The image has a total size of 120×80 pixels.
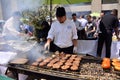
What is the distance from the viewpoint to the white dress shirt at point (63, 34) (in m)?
4.53

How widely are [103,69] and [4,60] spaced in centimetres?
174

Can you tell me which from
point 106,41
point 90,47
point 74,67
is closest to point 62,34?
point 74,67

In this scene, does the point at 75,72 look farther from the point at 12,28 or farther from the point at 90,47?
the point at 90,47

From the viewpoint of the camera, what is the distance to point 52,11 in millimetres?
7113

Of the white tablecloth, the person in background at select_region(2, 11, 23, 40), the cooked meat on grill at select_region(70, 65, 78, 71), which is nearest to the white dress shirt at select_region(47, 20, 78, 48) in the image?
the cooked meat on grill at select_region(70, 65, 78, 71)

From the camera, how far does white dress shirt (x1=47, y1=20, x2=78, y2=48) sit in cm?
453

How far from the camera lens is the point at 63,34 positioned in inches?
179

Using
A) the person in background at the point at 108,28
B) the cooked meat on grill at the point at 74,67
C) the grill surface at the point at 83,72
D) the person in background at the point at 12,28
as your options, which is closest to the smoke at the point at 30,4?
the person in background at the point at 12,28

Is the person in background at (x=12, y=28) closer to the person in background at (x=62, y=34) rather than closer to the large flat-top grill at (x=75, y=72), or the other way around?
the person in background at (x=62, y=34)

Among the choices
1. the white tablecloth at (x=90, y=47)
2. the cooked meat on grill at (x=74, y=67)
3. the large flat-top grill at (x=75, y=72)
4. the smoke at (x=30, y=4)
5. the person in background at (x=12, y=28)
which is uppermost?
the smoke at (x=30, y=4)

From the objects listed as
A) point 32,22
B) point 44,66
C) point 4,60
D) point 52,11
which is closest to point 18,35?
point 32,22

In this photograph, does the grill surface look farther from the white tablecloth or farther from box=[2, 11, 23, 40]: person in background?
the white tablecloth

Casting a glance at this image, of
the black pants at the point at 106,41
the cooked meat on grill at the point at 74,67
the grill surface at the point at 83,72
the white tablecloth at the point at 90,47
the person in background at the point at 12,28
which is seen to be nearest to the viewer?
the grill surface at the point at 83,72

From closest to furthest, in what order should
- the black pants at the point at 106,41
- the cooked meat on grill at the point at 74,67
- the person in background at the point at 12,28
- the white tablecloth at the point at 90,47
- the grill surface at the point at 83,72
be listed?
the grill surface at the point at 83,72
the cooked meat on grill at the point at 74,67
the person in background at the point at 12,28
the black pants at the point at 106,41
the white tablecloth at the point at 90,47
